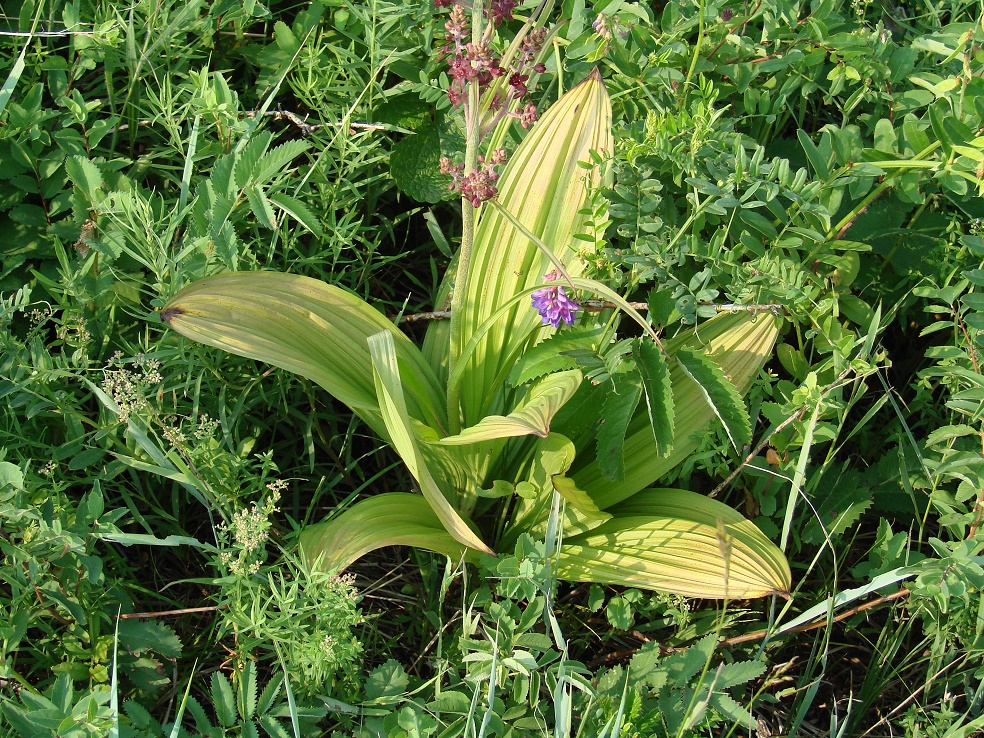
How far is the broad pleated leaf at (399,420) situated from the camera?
150 centimetres

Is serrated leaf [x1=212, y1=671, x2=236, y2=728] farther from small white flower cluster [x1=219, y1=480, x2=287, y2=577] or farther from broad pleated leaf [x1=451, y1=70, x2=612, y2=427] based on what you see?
broad pleated leaf [x1=451, y1=70, x2=612, y2=427]

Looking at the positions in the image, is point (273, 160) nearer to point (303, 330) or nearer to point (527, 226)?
point (303, 330)

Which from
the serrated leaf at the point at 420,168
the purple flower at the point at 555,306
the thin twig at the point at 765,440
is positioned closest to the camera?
the purple flower at the point at 555,306

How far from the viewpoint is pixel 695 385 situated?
1.92m

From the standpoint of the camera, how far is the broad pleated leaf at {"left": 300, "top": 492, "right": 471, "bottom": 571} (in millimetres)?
1612

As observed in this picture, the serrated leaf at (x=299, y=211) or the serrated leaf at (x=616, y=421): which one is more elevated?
the serrated leaf at (x=299, y=211)

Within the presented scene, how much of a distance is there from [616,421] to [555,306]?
249 mm

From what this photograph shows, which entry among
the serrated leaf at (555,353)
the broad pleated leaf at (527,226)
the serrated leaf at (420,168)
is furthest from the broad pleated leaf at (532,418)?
the serrated leaf at (420,168)

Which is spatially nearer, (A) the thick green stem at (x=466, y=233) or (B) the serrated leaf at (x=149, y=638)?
(A) the thick green stem at (x=466, y=233)

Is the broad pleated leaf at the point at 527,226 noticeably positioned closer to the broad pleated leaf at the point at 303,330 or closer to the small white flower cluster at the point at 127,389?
the broad pleated leaf at the point at 303,330

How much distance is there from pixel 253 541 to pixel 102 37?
4.49 feet

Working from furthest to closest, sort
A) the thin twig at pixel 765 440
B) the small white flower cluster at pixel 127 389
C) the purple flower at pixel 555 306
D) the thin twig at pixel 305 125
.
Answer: the thin twig at pixel 305 125 → the thin twig at pixel 765 440 → the purple flower at pixel 555 306 → the small white flower cluster at pixel 127 389

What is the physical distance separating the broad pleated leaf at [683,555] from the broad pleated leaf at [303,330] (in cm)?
44

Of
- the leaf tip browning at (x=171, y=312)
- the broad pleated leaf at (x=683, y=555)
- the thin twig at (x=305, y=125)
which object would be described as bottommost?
the broad pleated leaf at (x=683, y=555)
